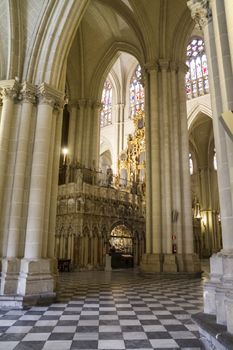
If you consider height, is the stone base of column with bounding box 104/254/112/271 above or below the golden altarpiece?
below

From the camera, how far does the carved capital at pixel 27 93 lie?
323 inches

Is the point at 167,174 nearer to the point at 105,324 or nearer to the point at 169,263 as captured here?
the point at 169,263

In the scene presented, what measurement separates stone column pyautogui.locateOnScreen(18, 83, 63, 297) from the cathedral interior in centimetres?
3

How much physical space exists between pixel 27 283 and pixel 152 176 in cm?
862

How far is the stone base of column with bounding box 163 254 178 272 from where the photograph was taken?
488 inches

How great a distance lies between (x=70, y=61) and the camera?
21.2m

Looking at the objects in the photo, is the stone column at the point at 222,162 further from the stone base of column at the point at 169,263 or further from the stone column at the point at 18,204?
the stone base of column at the point at 169,263

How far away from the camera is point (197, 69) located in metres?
28.3

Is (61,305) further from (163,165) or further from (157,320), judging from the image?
(163,165)

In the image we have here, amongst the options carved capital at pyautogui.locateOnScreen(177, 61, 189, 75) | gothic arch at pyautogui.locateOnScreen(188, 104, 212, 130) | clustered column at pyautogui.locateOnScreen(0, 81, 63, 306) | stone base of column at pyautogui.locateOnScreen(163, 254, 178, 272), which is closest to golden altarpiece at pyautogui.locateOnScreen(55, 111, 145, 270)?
stone base of column at pyautogui.locateOnScreen(163, 254, 178, 272)

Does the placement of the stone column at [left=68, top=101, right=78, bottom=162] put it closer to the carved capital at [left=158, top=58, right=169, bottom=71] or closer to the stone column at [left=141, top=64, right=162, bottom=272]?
the stone column at [left=141, top=64, right=162, bottom=272]

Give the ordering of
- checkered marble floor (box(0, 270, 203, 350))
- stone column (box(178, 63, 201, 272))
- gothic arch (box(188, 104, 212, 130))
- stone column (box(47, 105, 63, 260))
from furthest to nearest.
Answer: gothic arch (box(188, 104, 212, 130)) → stone column (box(178, 63, 201, 272)) → stone column (box(47, 105, 63, 260)) → checkered marble floor (box(0, 270, 203, 350))

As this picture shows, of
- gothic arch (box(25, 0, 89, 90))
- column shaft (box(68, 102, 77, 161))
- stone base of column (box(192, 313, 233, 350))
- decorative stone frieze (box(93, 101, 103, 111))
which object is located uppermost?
decorative stone frieze (box(93, 101, 103, 111))

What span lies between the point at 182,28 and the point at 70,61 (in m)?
9.17
